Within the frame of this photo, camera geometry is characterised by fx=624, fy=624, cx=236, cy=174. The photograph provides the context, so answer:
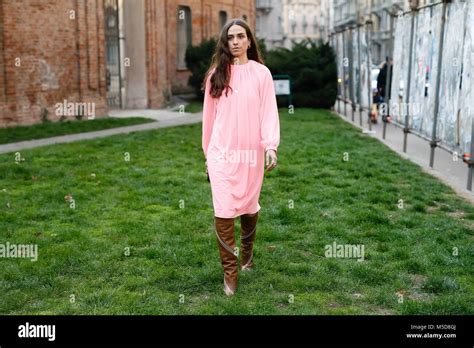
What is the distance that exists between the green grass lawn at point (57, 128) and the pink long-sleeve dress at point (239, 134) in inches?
385

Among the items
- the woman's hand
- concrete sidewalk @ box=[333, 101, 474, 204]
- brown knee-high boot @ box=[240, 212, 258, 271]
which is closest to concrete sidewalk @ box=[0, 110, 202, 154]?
concrete sidewalk @ box=[333, 101, 474, 204]

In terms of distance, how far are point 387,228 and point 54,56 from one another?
12.6 metres

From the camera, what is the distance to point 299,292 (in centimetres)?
500

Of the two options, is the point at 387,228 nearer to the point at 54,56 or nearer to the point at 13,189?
the point at 13,189

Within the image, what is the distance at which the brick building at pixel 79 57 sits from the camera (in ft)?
51.5

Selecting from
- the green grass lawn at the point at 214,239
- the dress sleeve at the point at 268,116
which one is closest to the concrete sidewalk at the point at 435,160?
the green grass lawn at the point at 214,239

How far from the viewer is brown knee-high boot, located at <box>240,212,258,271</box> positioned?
17.6ft

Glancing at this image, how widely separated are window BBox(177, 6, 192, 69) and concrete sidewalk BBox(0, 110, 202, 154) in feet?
21.4

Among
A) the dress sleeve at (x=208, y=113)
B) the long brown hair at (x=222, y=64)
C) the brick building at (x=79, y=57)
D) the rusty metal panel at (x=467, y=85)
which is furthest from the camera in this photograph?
the brick building at (x=79, y=57)
